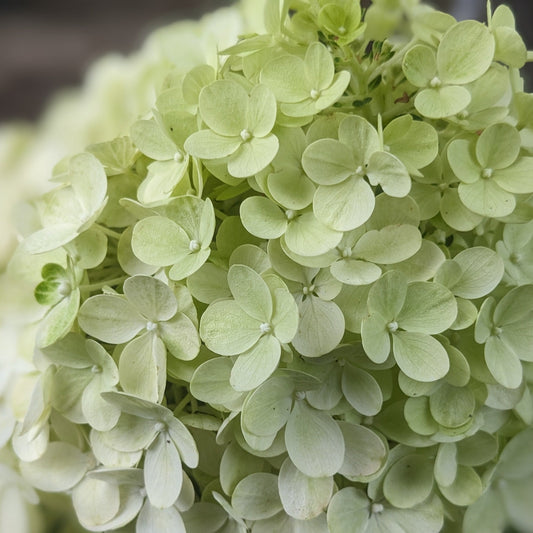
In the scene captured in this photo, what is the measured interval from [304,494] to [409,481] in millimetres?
42

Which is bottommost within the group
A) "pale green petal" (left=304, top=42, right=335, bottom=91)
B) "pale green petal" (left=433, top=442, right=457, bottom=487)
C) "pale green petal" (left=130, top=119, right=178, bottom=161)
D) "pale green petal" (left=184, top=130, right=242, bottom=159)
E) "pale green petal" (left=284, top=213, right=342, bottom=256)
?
"pale green petal" (left=433, top=442, right=457, bottom=487)

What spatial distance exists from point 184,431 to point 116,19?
544mm

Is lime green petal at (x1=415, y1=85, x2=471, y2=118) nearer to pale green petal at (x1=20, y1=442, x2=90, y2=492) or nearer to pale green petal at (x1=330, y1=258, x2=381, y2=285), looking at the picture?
pale green petal at (x1=330, y1=258, x2=381, y2=285)

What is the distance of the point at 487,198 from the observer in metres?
0.25

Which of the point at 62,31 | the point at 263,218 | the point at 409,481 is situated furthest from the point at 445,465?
the point at 62,31

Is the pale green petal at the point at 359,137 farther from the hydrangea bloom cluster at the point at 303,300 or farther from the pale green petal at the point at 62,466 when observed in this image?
the pale green petal at the point at 62,466

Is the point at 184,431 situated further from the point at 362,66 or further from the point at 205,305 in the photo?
the point at 362,66

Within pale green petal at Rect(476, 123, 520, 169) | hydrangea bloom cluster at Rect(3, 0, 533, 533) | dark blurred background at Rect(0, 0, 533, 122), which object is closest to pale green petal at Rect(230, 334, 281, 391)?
hydrangea bloom cluster at Rect(3, 0, 533, 533)

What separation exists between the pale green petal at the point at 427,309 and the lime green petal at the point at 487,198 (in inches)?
1.3

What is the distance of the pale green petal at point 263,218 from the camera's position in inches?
9.3

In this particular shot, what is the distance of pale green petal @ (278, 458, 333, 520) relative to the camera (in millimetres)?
243

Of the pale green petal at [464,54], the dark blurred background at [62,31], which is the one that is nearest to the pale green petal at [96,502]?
the pale green petal at [464,54]

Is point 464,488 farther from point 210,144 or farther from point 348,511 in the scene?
point 210,144

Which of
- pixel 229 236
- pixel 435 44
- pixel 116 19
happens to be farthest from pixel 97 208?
pixel 116 19
